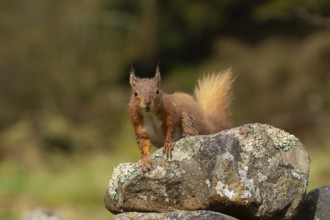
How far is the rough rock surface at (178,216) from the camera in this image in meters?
5.05

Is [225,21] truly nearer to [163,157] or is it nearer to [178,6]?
[178,6]

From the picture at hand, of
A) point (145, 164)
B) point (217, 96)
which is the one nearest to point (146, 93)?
point (145, 164)

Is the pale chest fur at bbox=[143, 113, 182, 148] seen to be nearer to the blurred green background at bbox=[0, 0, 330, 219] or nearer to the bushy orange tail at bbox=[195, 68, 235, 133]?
the bushy orange tail at bbox=[195, 68, 235, 133]

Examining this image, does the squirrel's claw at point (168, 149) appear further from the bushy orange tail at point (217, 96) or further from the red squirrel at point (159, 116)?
the bushy orange tail at point (217, 96)

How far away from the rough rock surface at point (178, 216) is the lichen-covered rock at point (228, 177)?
3.7 inches

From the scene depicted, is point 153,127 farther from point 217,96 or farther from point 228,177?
point 217,96

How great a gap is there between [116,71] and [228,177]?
53.3 feet

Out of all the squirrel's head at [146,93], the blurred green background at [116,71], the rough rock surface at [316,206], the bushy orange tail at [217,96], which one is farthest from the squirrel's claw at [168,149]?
the blurred green background at [116,71]

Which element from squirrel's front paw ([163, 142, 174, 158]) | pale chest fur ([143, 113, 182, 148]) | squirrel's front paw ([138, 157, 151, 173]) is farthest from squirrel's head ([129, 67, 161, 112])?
squirrel's front paw ([138, 157, 151, 173])

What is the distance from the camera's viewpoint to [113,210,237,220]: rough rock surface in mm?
5051

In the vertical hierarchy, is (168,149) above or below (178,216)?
above

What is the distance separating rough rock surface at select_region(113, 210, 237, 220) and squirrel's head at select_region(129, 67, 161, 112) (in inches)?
40.8

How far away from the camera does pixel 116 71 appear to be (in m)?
21.2

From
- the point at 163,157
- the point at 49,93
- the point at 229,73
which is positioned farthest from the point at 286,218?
the point at 49,93
